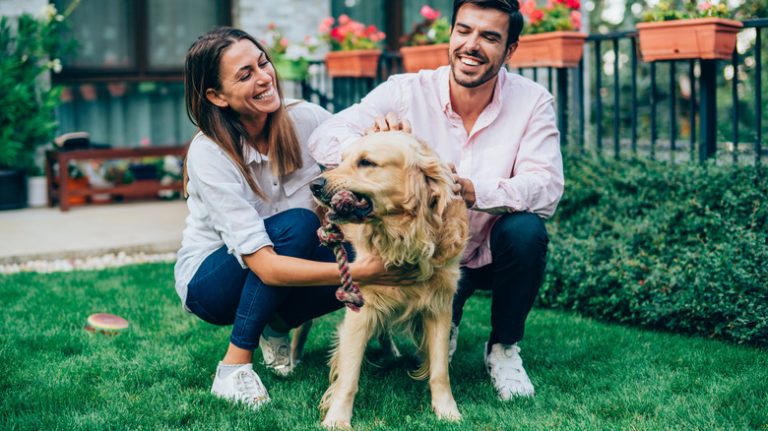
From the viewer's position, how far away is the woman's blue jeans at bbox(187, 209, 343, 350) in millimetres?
3139

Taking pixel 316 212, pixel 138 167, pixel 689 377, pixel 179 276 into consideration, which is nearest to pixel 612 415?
pixel 689 377

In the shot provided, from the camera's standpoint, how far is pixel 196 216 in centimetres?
334

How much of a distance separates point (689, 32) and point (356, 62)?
10.1 ft

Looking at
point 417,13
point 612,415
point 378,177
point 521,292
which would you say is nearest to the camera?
point 378,177

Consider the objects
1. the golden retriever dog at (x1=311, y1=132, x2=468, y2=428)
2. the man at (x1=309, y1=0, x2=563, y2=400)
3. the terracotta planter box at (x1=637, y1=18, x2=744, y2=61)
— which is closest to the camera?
the golden retriever dog at (x1=311, y1=132, x2=468, y2=428)

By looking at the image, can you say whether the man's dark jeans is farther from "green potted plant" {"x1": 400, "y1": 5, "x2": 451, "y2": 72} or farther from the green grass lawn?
"green potted plant" {"x1": 400, "y1": 5, "x2": 451, "y2": 72}

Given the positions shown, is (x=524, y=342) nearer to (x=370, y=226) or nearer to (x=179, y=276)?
(x=370, y=226)

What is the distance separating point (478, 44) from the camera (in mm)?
3166

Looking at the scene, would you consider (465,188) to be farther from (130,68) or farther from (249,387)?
(130,68)

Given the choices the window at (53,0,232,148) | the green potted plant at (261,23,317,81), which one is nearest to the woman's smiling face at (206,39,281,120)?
the green potted plant at (261,23,317,81)

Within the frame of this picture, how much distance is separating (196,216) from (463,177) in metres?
1.11

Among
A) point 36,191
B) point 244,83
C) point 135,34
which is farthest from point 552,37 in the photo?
point 36,191

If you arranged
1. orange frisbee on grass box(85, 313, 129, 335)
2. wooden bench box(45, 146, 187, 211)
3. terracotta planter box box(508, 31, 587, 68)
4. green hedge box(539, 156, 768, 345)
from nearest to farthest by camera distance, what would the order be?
green hedge box(539, 156, 768, 345), orange frisbee on grass box(85, 313, 129, 335), terracotta planter box box(508, 31, 587, 68), wooden bench box(45, 146, 187, 211)

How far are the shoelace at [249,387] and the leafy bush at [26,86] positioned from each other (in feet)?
16.7
